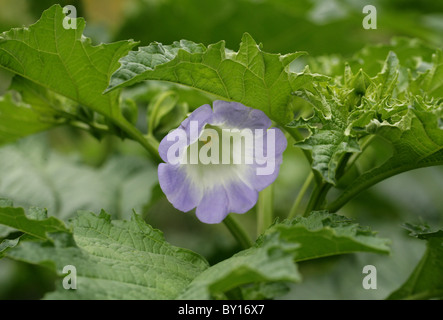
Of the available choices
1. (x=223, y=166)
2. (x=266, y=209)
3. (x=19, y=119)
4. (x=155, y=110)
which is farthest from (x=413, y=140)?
(x=19, y=119)

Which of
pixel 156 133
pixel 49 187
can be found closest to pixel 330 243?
pixel 156 133

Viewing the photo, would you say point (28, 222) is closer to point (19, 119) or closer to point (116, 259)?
point (116, 259)

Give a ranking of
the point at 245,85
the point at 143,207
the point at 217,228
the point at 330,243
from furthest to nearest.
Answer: the point at 217,228 → the point at 143,207 → the point at 245,85 → the point at 330,243

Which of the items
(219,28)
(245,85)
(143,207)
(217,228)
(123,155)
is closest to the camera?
(245,85)

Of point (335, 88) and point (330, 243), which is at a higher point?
point (335, 88)

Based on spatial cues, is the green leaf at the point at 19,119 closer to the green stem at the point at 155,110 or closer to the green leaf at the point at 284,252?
the green stem at the point at 155,110

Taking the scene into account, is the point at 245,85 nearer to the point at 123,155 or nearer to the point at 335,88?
the point at 335,88

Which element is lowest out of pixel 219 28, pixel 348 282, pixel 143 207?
pixel 348 282
